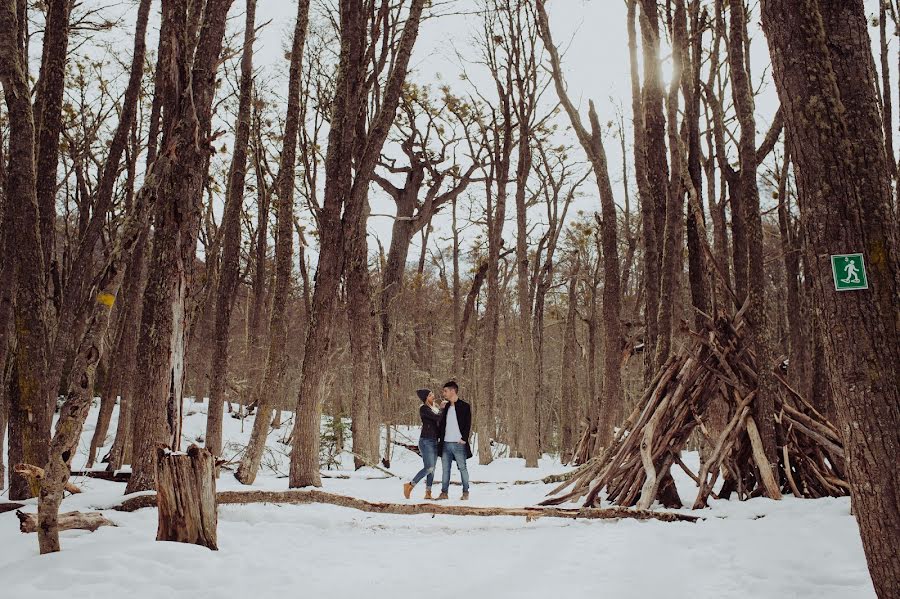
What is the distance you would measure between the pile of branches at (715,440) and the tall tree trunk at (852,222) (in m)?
3.11

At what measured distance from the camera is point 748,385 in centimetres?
638

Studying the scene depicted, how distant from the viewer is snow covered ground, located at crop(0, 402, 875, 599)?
3.70m

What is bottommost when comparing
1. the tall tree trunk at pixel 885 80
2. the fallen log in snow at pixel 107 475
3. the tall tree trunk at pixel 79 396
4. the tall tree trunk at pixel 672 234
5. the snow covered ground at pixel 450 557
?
the snow covered ground at pixel 450 557

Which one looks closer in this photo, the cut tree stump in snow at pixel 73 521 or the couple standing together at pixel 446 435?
the cut tree stump in snow at pixel 73 521

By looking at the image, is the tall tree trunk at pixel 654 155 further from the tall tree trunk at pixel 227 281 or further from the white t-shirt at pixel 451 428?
the tall tree trunk at pixel 227 281

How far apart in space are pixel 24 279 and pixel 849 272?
6.68 meters

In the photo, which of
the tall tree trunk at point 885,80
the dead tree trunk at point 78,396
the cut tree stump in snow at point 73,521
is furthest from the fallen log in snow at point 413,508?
the tall tree trunk at point 885,80

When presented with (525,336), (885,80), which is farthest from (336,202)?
(885,80)

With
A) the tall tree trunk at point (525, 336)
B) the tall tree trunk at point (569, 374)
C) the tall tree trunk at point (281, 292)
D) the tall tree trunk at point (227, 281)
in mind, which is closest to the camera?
the tall tree trunk at point (281, 292)

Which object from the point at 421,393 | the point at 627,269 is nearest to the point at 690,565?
the point at 421,393

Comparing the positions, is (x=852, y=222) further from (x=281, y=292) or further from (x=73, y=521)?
(x=281, y=292)

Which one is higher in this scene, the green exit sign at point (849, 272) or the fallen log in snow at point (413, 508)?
the green exit sign at point (849, 272)

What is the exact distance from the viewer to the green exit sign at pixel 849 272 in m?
2.90

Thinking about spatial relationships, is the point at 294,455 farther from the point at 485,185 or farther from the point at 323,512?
the point at 485,185
